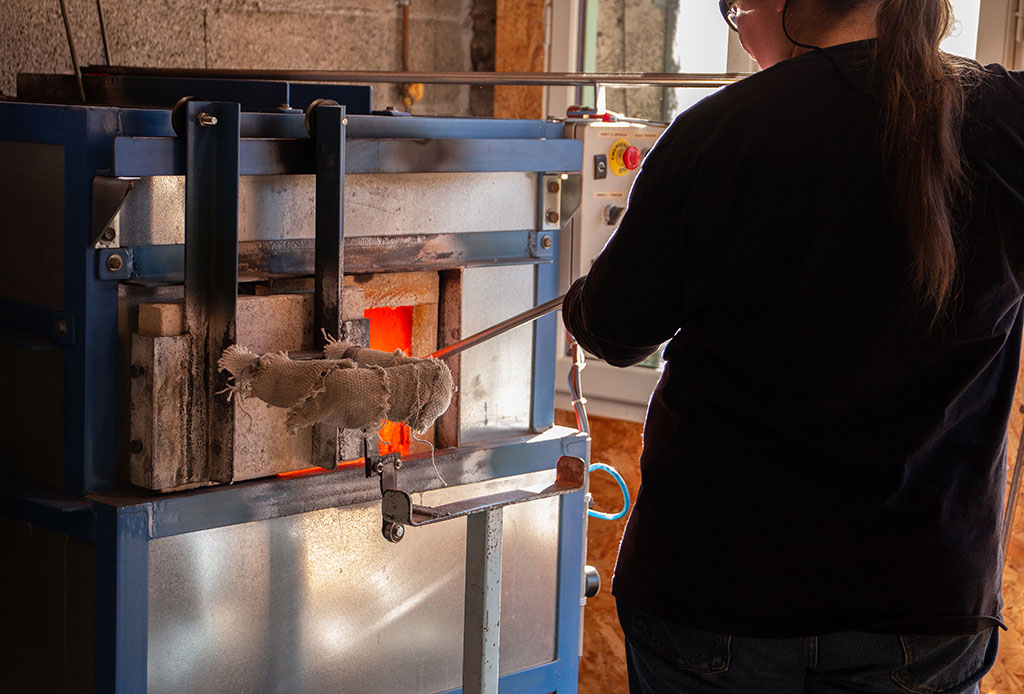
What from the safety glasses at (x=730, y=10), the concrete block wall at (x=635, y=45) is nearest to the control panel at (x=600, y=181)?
the concrete block wall at (x=635, y=45)

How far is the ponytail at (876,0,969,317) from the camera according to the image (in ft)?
3.20

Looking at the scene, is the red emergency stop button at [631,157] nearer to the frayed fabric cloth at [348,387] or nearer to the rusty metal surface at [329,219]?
the rusty metal surface at [329,219]

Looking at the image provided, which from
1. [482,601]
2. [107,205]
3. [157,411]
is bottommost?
[482,601]

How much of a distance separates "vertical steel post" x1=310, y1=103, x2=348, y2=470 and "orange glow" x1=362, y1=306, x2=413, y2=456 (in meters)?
0.21

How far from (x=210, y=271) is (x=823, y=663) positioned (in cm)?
78

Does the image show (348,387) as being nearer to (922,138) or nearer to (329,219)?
(329,219)

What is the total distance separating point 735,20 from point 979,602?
60 cm

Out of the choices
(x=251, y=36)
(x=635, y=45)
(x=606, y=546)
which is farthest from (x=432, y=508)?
(x=635, y=45)

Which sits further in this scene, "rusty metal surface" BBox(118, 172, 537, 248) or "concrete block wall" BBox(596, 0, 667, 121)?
"concrete block wall" BBox(596, 0, 667, 121)

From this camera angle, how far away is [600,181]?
2186 mm

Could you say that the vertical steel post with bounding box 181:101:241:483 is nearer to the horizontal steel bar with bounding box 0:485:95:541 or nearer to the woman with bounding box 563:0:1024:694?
the horizontal steel bar with bounding box 0:485:95:541

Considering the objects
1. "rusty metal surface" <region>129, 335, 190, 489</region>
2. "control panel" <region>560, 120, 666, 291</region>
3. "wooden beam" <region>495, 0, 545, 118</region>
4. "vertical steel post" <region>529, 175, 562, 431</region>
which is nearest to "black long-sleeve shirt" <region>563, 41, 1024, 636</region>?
"rusty metal surface" <region>129, 335, 190, 489</region>

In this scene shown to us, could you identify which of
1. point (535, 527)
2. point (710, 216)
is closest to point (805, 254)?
point (710, 216)

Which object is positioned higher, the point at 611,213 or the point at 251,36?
the point at 251,36
